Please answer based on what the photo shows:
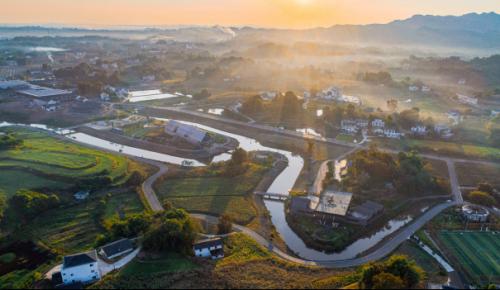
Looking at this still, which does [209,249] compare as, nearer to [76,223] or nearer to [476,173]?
[76,223]

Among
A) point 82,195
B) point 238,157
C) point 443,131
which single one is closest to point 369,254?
point 238,157

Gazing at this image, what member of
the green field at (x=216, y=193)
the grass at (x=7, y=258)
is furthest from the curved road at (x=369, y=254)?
the grass at (x=7, y=258)

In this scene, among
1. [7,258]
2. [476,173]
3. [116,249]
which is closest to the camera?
[116,249]

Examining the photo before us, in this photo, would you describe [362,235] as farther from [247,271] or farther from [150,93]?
[150,93]

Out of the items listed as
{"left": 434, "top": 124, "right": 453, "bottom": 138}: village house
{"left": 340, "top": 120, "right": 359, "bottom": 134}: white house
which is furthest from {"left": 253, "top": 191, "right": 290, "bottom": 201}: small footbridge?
{"left": 434, "top": 124, "right": 453, "bottom": 138}: village house

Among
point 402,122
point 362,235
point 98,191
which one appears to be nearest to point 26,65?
point 98,191

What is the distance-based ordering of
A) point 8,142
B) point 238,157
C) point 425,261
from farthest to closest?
point 8,142
point 238,157
point 425,261

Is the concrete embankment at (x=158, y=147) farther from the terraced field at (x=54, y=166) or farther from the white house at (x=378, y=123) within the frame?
the white house at (x=378, y=123)
